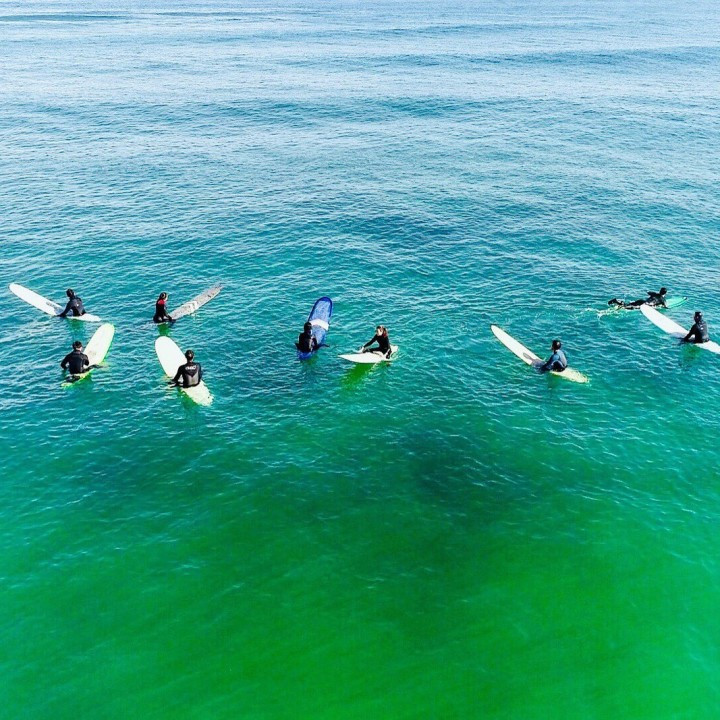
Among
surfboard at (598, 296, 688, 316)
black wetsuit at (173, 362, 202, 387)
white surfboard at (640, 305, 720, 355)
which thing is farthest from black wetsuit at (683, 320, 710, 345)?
black wetsuit at (173, 362, 202, 387)

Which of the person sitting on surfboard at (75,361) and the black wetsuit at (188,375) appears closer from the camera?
the black wetsuit at (188,375)

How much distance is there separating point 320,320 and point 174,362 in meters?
12.6

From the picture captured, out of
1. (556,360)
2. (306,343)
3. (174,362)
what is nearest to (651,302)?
(556,360)

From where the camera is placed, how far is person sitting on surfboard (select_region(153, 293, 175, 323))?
54.5 metres

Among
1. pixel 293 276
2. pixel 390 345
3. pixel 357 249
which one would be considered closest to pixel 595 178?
pixel 357 249

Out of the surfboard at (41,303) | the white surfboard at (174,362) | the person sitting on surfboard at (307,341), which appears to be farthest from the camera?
the surfboard at (41,303)

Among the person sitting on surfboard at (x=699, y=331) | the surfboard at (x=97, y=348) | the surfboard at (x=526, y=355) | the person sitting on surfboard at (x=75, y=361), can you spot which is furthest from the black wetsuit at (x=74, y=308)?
the person sitting on surfboard at (x=699, y=331)

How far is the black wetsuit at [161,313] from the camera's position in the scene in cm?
5457

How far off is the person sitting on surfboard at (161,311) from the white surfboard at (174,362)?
9.66 ft

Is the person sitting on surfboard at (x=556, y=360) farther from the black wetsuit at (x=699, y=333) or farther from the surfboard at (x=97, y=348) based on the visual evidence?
the surfboard at (x=97, y=348)

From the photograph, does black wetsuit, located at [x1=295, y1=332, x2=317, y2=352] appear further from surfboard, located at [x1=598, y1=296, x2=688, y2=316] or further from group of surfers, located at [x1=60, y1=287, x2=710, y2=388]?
surfboard, located at [x1=598, y1=296, x2=688, y2=316]

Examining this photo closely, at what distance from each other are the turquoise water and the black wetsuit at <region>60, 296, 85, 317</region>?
3.00m

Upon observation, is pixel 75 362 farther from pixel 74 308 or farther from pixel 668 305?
pixel 668 305

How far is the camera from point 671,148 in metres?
102
